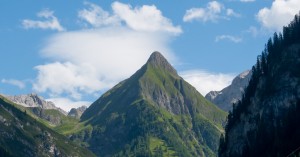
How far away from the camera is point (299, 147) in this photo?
646 feet
